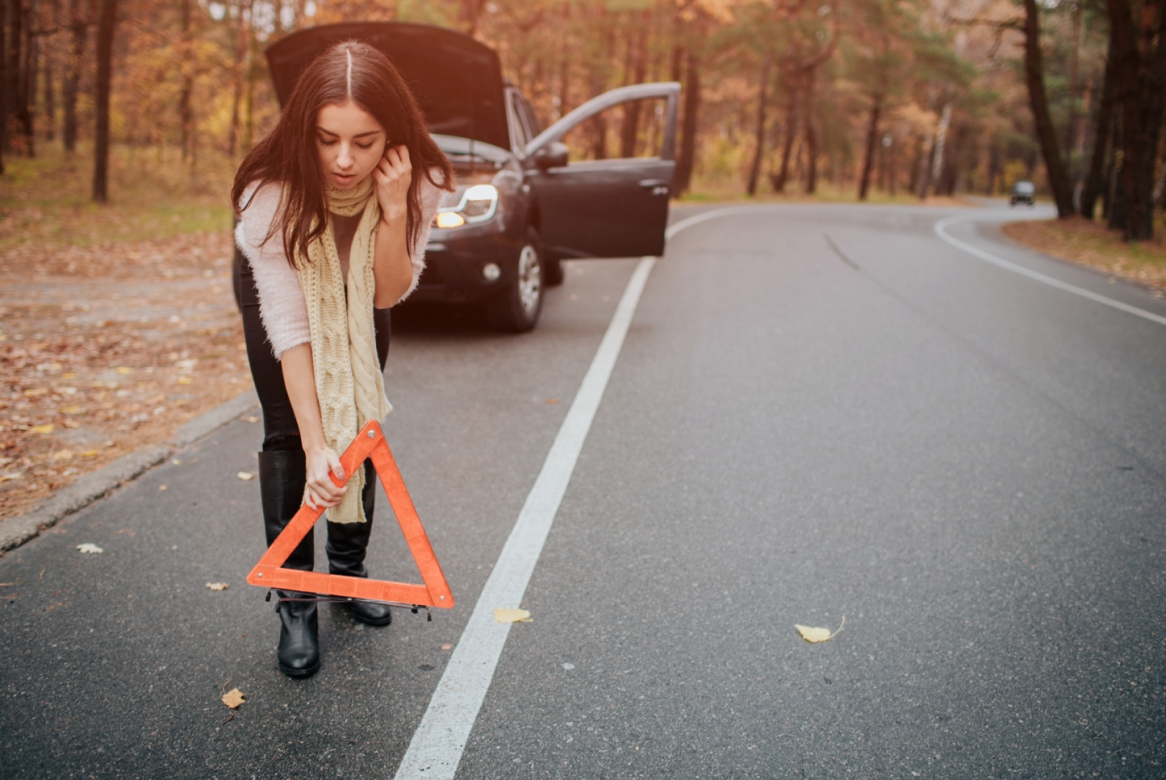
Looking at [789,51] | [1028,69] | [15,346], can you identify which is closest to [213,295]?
[15,346]

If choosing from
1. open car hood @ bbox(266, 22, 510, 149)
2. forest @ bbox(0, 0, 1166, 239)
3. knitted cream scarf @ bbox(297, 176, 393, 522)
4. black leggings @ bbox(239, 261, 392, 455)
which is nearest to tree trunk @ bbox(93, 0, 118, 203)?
forest @ bbox(0, 0, 1166, 239)

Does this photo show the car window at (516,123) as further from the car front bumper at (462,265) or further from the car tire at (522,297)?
the car front bumper at (462,265)

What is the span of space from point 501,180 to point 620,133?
32.9m

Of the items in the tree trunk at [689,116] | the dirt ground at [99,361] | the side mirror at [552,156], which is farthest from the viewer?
the tree trunk at [689,116]

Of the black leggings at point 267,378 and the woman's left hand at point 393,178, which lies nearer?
the woman's left hand at point 393,178

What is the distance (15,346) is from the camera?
6.10 m

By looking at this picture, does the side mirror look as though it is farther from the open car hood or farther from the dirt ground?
the dirt ground

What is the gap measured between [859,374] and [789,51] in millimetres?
33380

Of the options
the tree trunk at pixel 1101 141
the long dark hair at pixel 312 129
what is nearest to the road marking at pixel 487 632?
the long dark hair at pixel 312 129

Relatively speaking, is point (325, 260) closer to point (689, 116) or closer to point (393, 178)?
point (393, 178)

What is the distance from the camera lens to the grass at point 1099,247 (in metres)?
13.9

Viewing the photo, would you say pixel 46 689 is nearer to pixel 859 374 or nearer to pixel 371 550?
pixel 371 550

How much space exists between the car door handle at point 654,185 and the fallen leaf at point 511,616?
535 cm

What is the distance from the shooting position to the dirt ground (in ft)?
13.8
